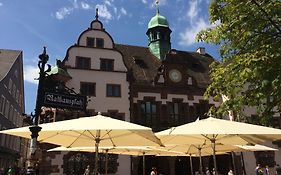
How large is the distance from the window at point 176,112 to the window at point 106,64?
20.8 feet

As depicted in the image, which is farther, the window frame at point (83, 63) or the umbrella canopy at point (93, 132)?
the window frame at point (83, 63)

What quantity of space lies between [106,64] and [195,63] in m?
11.4

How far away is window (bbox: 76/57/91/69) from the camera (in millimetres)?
27594

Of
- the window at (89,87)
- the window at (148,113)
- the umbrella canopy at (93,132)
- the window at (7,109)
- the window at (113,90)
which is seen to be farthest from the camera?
the window at (7,109)

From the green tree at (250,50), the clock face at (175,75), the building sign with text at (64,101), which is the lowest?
the building sign with text at (64,101)

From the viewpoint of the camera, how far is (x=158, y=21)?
3644cm

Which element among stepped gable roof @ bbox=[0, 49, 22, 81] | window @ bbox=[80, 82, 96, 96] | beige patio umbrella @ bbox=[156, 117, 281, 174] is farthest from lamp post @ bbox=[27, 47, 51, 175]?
stepped gable roof @ bbox=[0, 49, 22, 81]

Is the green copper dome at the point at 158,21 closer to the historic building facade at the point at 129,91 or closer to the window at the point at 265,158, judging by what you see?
the historic building facade at the point at 129,91

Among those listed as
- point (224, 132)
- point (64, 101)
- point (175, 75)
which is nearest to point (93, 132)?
point (64, 101)

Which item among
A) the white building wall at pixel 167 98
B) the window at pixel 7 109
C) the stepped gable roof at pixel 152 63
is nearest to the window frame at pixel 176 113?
the white building wall at pixel 167 98

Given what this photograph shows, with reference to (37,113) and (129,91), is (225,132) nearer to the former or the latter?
(37,113)

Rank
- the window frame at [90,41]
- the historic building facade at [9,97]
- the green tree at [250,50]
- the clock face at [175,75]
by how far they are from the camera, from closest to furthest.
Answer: the green tree at [250,50] < the window frame at [90,41] < the clock face at [175,75] < the historic building facade at [9,97]

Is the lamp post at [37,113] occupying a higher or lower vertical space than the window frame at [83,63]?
lower

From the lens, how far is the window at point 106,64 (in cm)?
2822
